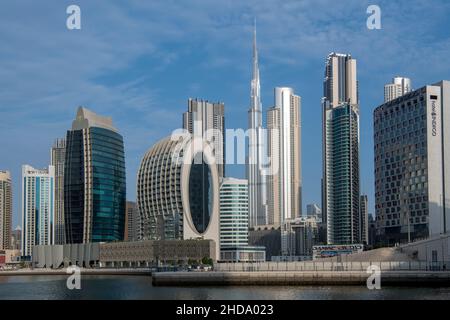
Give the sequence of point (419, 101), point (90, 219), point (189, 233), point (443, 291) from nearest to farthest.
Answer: point (443, 291)
point (419, 101)
point (189, 233)
point (90, 219)

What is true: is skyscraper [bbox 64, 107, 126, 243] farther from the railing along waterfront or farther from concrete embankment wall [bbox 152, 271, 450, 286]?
the railing along waterfront

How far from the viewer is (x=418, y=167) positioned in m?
149

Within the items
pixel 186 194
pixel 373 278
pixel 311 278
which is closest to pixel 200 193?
pixel 186 194

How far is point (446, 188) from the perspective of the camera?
148 meters

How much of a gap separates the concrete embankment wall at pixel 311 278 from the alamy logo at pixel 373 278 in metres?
0.52

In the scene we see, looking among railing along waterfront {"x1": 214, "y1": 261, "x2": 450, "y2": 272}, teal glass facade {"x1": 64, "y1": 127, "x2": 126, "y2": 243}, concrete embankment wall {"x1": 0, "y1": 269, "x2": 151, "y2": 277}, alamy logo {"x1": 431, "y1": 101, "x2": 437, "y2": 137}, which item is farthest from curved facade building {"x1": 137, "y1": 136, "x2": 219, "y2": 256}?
railing along waterfront {"x1": 214, "y1": 261, "x2": 450, "y2": 272}

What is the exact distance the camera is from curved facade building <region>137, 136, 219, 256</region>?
598 ft

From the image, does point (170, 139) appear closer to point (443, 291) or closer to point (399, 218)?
point (399, 218)

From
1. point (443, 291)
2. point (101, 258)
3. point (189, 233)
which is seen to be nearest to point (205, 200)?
point (189, 233)

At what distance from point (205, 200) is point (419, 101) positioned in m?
63.8

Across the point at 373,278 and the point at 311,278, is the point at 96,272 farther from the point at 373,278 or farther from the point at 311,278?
the point at 373,278

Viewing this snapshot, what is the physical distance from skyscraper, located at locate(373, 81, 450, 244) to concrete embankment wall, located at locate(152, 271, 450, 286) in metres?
70.7

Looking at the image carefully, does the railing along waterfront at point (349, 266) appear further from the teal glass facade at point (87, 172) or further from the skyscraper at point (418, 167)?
the teal glass facade at point (87, 172)

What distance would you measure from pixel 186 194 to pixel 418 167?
61538 millimetres
